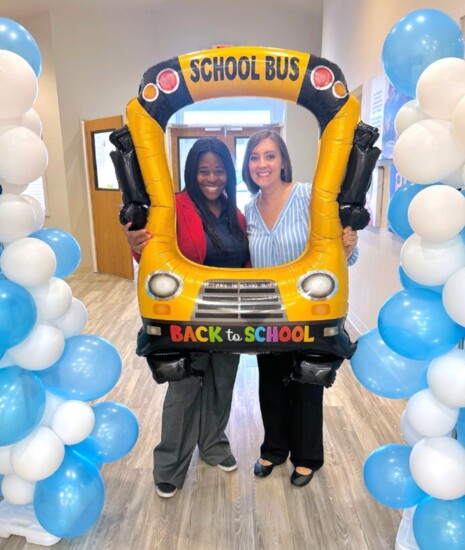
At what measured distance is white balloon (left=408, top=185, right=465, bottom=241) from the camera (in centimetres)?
95

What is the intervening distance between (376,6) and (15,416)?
2786 millimetres

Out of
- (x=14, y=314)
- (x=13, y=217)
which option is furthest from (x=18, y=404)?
(x=13, y=217)

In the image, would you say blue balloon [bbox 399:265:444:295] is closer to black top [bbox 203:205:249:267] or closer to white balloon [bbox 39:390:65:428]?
black top [bbox 203:205:249:267]

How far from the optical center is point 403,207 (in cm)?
119

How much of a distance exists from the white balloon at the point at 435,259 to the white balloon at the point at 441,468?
40cm

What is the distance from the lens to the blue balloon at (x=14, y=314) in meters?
1.03

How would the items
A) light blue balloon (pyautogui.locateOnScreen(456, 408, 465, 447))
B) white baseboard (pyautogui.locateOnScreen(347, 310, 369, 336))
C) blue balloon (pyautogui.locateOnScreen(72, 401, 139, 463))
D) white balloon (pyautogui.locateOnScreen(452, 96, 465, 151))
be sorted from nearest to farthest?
white balloon (pyautogui.locateOnScreen(452, 96, 465, 151)), light blue balloon (pyautogui.locateOnScreen(456, 408, 465, 447)), blue balloon (pyautogui.locateOnScreen(72, 401, 139, 463)), white baseboard (pyautogui.locateOnScreen(347, 310, 369, 336))

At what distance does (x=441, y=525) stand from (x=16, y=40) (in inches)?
60.4

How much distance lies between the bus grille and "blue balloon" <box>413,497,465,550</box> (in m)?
0.59

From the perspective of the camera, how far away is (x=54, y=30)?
4.41 metres

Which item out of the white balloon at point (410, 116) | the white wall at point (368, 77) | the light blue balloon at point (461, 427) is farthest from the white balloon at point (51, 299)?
the white wall at point (368, 77)

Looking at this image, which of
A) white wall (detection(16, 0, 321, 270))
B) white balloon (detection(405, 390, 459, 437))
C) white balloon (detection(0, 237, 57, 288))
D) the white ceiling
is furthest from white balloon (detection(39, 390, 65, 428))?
the white ceiling

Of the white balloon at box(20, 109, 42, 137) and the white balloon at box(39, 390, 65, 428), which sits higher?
the white balloon at box(20, 109, 42, 137)

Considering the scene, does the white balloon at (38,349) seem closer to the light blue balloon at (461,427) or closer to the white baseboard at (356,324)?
the light blue balloon at (461,427)
